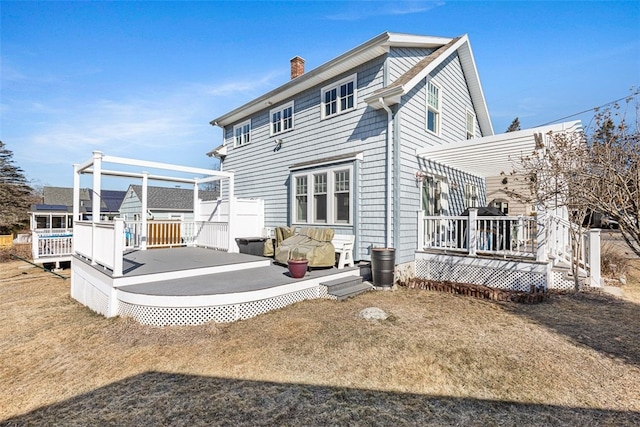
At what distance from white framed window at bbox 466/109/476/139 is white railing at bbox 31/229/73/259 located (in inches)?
686

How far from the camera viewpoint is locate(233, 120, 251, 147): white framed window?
483 inches

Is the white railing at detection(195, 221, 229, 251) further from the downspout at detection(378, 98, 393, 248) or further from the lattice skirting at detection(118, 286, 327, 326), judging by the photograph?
the downspout at detection(378, 98, 393, 248)

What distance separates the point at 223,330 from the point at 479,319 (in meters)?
4.36

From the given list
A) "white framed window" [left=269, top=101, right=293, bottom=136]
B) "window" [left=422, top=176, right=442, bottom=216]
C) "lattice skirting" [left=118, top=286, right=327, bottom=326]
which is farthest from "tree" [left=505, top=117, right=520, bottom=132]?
"lattice skirting" [left=118, top=286, right=327, bottom=326]

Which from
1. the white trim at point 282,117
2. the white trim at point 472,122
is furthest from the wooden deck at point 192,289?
the white trim at point 472,122

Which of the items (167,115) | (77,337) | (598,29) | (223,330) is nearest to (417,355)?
(223,330)

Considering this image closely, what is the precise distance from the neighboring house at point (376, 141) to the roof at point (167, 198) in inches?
695

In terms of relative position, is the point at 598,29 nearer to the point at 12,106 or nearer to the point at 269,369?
the point at 269,369

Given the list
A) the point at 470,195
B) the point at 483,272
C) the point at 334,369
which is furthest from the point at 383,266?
the point at 470,195

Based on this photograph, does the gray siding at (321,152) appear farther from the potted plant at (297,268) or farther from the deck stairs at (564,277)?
the deck stairs at (564,277)

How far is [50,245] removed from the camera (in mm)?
12164

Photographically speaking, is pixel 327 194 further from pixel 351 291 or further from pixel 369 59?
pixel 369 59

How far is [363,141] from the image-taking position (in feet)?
26.7

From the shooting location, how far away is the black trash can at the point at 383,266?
22.8ft
